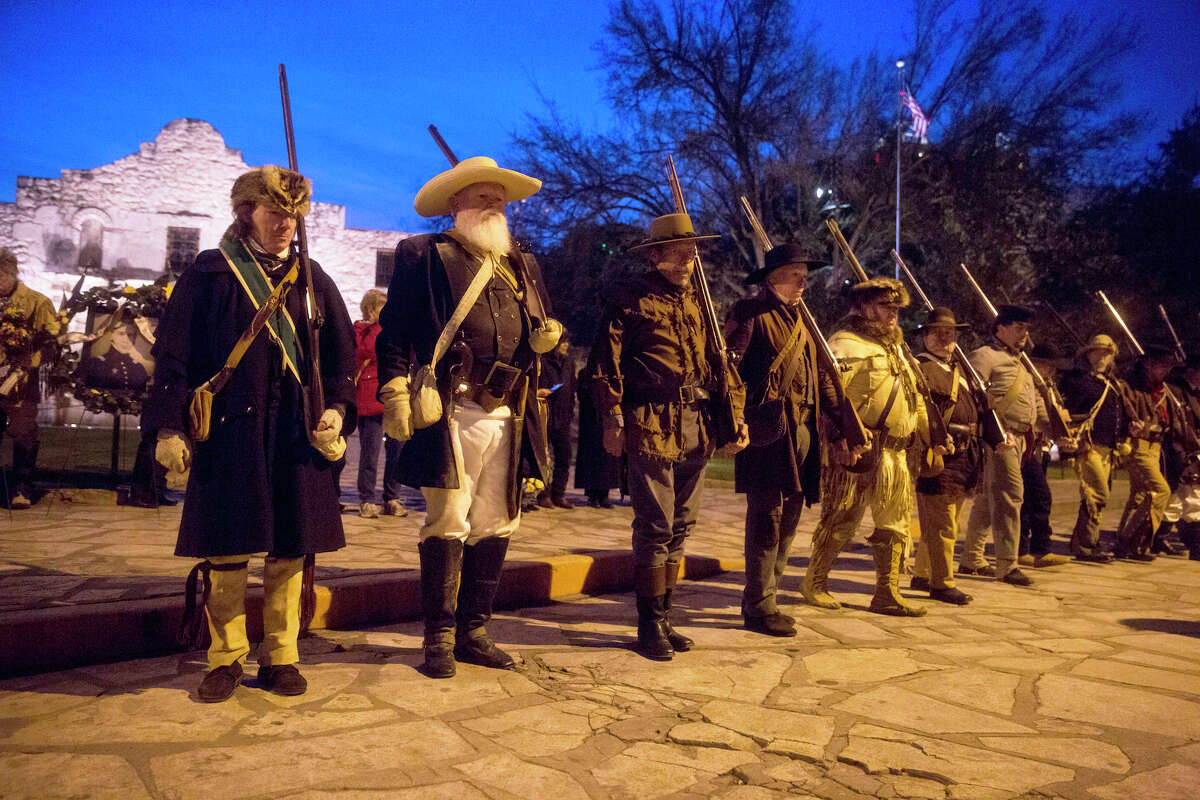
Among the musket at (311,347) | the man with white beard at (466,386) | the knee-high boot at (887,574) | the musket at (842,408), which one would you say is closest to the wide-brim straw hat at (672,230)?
the man with white beard at (466,386)

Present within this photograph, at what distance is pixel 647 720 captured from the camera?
358cm

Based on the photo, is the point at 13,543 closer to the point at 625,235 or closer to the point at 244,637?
the point at 244,637

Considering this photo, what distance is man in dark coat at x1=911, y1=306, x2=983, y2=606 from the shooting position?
6.37 metres

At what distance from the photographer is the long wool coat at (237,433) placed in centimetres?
355

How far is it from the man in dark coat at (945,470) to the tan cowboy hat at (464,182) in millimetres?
3411

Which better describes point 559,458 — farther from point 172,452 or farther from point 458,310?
point 172,452

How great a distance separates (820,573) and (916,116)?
20402 mm

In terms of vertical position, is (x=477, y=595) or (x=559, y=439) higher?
(x=559, y=439)

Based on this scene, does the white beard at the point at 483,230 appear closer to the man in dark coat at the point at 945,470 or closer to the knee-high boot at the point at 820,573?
the knee-high boot at the point at 820,573

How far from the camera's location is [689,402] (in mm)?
4738

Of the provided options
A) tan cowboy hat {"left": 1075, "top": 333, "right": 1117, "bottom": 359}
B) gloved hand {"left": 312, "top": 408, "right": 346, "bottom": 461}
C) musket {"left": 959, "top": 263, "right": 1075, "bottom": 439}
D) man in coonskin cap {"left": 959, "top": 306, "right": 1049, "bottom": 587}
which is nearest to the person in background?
gloved hand {"left": 312, "top": 408, "right": 346, "bottom": 461}

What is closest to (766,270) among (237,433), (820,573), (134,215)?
(820,573)

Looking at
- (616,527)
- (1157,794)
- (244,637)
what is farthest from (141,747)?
(616,527)

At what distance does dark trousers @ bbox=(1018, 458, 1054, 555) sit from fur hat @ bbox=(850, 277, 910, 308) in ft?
9.15
